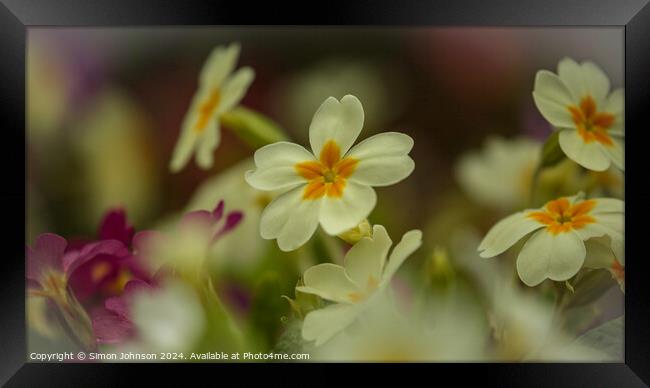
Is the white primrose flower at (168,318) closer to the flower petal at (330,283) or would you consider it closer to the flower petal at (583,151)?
the flower petal at (330,283)

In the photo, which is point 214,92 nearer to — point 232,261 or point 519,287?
point 232,261

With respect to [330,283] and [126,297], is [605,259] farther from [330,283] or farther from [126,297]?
[126,297]

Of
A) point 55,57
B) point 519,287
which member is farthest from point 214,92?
point 519,287

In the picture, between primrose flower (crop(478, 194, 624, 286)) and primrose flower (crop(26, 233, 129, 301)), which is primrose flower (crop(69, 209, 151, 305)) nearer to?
primrose flower (crop(26, 233, 129, 301))

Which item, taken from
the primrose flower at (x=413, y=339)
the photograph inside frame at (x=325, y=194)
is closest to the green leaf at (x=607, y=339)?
the photograph inside frame at (x=325, y=194)

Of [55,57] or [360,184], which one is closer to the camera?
[360,184]

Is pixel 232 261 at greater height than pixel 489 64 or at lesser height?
lesser
